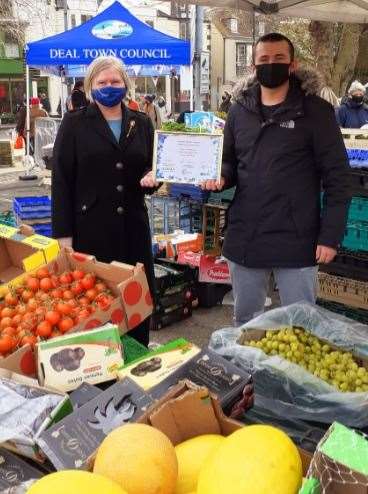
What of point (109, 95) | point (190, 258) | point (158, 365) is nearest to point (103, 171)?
point (109, 95)

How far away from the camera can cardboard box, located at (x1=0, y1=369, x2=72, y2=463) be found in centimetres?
146

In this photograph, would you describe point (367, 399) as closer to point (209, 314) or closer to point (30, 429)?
point (30, 429)

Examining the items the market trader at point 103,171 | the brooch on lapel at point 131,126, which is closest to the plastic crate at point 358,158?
the market trader at point 103,171

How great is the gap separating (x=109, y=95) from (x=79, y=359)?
1705mm

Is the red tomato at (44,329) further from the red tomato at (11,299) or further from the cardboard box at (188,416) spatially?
the cardboard box at (188,416)

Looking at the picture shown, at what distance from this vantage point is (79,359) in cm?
193

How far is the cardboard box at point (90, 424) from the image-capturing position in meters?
1.41

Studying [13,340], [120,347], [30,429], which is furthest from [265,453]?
[13,340]

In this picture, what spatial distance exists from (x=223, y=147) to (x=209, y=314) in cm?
262

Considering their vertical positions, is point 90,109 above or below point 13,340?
above

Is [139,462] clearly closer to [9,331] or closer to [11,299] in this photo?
[9,331]

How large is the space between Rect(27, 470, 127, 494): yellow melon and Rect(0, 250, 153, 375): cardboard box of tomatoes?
3.05 feet

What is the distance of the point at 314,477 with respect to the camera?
3.28 feet

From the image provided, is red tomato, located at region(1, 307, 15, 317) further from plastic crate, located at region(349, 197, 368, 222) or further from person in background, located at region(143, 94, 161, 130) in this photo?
person in background, located at region(143, 94, 161, 130)
